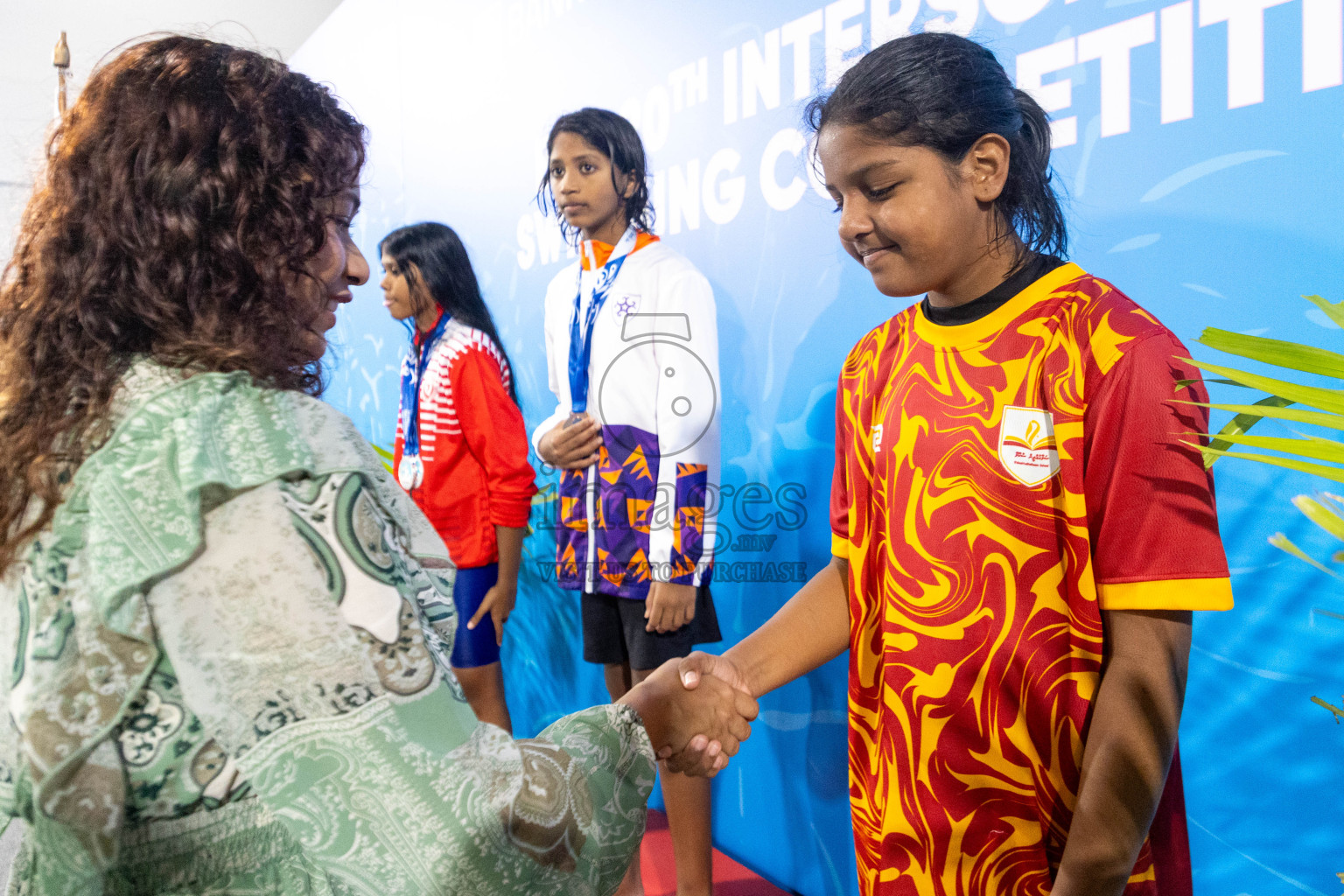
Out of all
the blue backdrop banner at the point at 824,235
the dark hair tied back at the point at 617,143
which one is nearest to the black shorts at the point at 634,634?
the blue backdrop banner at the point at 824,235

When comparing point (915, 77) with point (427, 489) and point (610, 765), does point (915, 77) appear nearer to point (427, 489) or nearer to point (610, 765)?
point (610, 765)

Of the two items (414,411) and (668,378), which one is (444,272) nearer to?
(414,411)

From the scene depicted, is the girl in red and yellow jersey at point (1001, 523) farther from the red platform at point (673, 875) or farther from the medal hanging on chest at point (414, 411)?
the medal hanging on chest at point (414, 411)

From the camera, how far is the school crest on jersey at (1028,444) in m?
1.00

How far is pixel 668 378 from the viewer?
2.01 m

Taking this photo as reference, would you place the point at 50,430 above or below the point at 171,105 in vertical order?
below

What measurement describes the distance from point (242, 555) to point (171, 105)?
1.36 ft

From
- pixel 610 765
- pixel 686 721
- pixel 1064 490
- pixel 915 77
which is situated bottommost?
pixel 686 721

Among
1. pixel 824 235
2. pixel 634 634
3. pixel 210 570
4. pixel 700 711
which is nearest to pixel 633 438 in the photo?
pixel 634 634

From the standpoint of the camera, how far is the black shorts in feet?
6.55

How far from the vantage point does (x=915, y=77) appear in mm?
1097

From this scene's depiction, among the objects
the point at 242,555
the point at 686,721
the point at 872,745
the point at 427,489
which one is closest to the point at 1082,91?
the point at 872,745

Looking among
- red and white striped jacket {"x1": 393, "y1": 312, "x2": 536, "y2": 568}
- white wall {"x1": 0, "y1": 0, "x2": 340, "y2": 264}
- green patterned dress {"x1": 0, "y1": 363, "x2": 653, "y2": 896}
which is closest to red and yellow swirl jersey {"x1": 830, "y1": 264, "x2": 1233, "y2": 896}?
green patterned dress {"x1": 0, "y1": 363, "x2": 653, "y2": 896}

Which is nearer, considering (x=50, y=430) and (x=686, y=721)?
(x=50, y=430)
